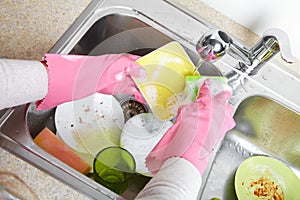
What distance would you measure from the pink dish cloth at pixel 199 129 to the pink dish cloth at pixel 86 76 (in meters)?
0.15

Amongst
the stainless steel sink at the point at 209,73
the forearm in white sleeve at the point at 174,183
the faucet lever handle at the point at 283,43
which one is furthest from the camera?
the stainless steel sink at the point at 209,73

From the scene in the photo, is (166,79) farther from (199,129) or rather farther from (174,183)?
(174,183)

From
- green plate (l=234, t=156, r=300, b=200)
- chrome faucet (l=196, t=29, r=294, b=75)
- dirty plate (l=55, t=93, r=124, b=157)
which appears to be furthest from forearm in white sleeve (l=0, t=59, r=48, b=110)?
green plate (l=234, t=156, r=300, b=200)

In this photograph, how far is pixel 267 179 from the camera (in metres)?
1.09

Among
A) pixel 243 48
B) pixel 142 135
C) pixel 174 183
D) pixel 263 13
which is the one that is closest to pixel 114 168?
pixel 142 135

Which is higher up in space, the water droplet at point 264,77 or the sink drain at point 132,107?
the water droplet at point 264,77

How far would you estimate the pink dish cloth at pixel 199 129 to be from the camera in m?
0.83

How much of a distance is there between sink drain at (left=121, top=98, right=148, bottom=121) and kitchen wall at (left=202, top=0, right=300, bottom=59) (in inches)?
12.1

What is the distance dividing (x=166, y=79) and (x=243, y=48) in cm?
20

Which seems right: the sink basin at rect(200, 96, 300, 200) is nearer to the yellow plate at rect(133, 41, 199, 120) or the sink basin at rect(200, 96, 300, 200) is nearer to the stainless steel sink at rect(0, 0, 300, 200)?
the stainless steel sink at rect(0, 0, 300, 200)

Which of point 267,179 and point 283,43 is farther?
point 267,179

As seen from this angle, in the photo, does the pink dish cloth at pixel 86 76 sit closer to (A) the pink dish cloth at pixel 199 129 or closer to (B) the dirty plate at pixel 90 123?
(B) the dirty plate at pixel 90 123

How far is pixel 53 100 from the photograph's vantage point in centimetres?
85

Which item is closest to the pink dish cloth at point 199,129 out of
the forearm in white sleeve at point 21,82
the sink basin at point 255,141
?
the sink basin at point 255,141
